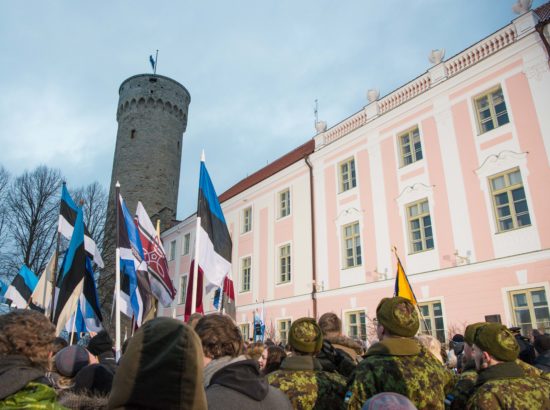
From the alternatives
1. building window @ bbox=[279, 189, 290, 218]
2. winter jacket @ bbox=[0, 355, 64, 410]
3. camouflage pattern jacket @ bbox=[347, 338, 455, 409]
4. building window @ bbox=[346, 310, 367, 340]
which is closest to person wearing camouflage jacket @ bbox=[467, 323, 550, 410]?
camouflage pattern jacket @ bbox=[347, 338, 455, 409]

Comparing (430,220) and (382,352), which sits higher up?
(430,220)

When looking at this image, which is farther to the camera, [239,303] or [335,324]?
[239,303]

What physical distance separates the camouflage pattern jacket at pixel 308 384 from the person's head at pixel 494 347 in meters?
0.97

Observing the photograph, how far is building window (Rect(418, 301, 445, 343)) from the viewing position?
1306 centimetres

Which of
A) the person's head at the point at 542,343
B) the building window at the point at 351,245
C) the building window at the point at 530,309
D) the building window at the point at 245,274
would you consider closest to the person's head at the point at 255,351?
the person's head at the point at 542,343

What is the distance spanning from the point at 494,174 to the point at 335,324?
1083 cm

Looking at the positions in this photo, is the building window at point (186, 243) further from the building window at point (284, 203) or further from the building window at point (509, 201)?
the building window at point (509, 201)

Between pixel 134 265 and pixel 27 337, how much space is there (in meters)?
6.17

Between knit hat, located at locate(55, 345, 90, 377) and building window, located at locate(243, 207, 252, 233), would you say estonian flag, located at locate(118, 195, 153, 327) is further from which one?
building window, located at locate(243, 207, 252, 233)

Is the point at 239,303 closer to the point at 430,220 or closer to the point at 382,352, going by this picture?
the point at 430,220

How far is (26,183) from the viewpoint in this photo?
2630cm

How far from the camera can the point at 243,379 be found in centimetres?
219

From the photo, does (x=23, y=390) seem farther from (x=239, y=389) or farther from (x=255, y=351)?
(x=255, y=351)

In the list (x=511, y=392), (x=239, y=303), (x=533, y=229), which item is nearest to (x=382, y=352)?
(x=511, y=392)
